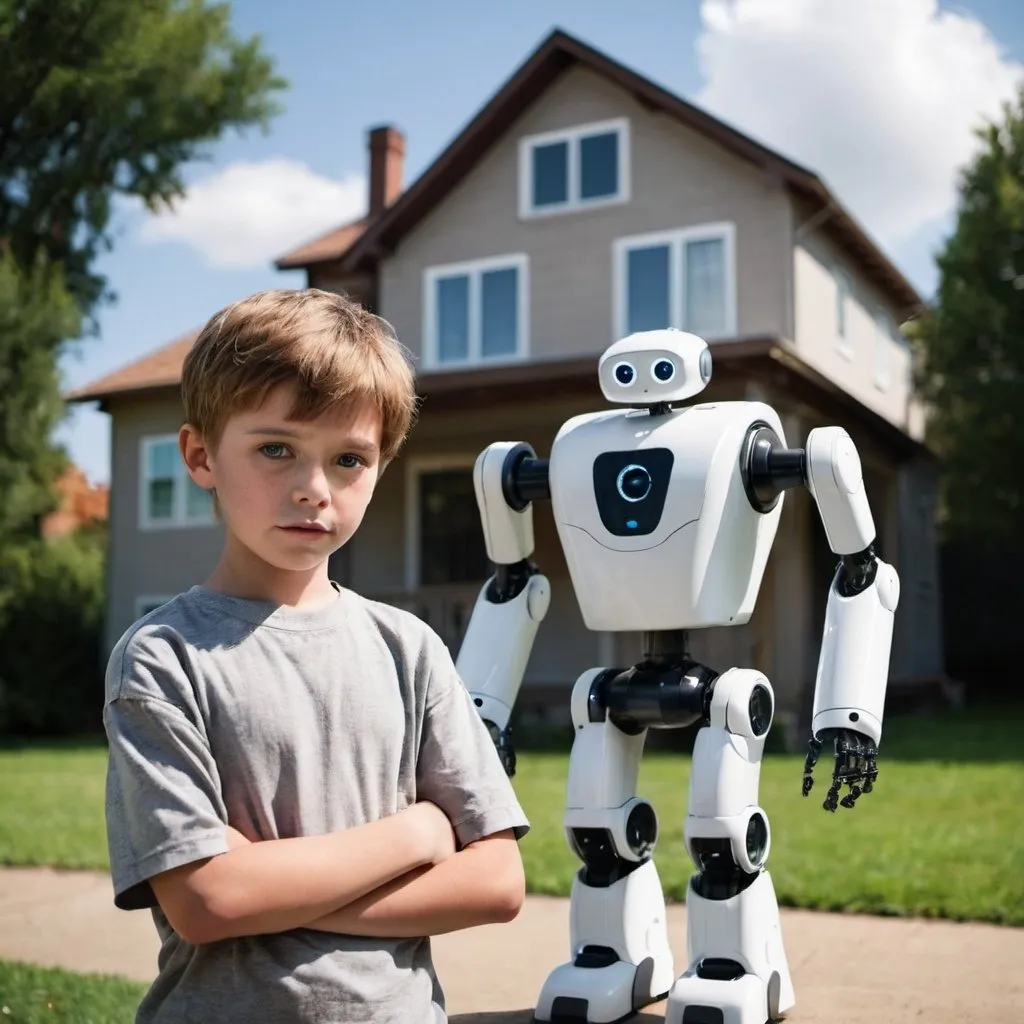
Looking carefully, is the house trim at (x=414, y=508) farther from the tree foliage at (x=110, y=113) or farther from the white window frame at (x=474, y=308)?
the tree foliage at (x=110, y=113)

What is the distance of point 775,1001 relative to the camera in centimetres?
346

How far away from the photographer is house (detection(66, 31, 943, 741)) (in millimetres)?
13602

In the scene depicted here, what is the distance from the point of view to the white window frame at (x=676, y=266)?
45.6 feet

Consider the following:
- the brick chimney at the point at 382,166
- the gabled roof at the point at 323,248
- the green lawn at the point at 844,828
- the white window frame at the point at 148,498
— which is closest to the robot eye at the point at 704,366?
the green lawn at the point at 844,828

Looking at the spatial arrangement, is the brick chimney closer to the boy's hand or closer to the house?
the house

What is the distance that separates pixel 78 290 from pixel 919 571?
44.8ft

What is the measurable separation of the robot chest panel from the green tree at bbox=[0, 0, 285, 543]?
12.4 metres

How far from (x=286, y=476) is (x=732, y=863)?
6.92 feet

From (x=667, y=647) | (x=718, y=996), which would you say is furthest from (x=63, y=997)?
(x=667, y=647)

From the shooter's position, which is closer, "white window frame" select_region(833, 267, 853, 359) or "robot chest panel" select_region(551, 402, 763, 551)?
"robot chest panel" select_region(551, 402, 763, 551)

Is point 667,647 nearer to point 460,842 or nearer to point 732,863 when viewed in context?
point 732,863

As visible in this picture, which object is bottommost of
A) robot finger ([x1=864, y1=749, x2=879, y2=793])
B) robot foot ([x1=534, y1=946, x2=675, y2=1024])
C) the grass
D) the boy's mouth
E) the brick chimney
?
the grass

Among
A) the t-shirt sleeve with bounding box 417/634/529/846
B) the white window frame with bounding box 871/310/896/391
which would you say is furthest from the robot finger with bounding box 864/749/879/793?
the white window frame with bounding box 871/310/896/391

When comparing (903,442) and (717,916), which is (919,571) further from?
(717,916)
